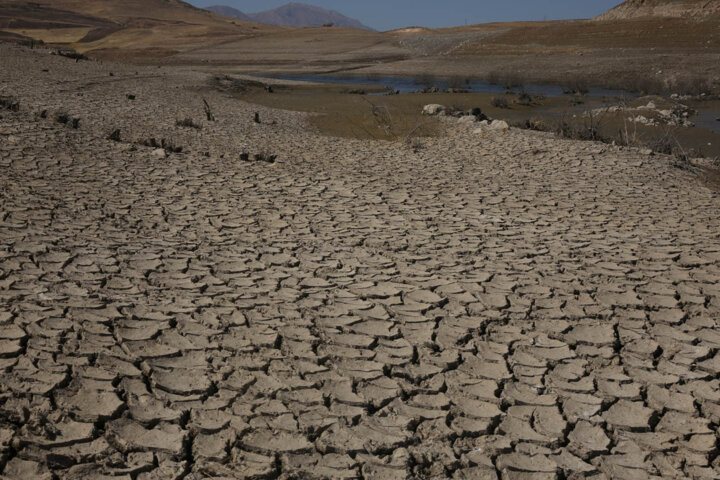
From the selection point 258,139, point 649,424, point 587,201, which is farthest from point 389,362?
point 258,139

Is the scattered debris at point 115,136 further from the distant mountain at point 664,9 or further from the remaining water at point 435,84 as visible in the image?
the distant mountain at point 664,9

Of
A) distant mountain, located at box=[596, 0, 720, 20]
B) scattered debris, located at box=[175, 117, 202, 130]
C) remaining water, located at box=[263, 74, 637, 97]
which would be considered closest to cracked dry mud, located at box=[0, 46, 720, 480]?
scattered debris, located at box=[175, 117, 202, 130]

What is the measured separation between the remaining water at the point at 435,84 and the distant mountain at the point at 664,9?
17850 mm

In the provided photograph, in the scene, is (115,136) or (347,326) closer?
(347,326)

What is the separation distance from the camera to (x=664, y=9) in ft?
135

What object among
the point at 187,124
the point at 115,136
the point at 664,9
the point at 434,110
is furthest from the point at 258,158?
the point at 664,9

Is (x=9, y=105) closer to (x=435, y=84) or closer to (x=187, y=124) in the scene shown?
(x=187, y=124)

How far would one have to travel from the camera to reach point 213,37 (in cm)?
5644

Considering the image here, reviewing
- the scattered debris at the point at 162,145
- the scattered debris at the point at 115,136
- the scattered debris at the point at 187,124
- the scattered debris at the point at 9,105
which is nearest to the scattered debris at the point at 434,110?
the scattered debris at the point at 187,124

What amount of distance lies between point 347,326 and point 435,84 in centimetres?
2498

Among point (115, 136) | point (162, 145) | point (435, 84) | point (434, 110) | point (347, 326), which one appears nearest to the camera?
point (347, 326)

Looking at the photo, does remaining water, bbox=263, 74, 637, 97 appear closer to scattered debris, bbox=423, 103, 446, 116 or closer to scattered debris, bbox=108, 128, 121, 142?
scattered debris, bbox=423, 103, 446, 116

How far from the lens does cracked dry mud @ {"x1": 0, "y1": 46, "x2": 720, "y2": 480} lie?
2.75 metres

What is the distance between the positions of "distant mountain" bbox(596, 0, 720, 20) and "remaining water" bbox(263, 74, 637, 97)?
17.9 m
